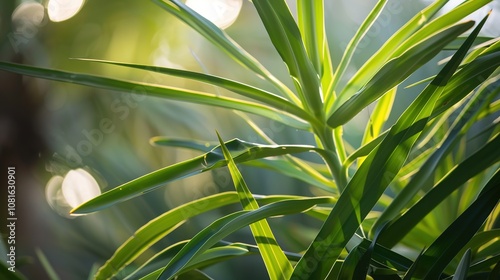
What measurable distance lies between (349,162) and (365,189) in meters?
0.10

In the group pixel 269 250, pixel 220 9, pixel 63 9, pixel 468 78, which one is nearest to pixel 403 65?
pixel 468 78

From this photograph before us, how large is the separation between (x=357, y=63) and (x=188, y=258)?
1.82 ft

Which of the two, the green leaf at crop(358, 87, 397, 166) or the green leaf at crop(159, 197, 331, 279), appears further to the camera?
the green leaf at crop(358, 87, 397, 166)

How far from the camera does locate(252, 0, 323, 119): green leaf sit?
0.41 meters

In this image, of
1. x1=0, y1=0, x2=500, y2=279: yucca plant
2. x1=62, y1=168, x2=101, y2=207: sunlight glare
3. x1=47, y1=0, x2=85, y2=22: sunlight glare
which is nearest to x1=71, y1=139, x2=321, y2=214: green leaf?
x1=0, y1=0, x2=500, y2=279: yucca plant

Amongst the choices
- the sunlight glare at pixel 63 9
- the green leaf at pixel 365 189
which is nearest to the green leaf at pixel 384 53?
the green leaf at pixel 365 189

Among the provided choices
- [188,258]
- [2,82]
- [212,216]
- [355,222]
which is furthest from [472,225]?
[2,82]

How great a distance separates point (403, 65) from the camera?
0.38m

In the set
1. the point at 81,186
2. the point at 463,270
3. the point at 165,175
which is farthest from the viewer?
the point at 81,186

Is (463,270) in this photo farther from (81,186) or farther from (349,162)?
(81,186)

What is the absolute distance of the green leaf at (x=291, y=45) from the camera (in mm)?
405

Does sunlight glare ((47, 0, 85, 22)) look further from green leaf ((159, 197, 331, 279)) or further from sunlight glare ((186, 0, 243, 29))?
green leaf ((159, 197, 331, 279))

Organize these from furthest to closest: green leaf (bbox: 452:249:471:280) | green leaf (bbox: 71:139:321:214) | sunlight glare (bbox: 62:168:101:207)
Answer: sunlight glare (bbox: 62:168:101:207) → green leaf (bbox: 71:139:321:214) → green leaf (bbox: 452:249:471:280)

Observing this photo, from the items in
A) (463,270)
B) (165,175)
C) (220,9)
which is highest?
(220,9)
